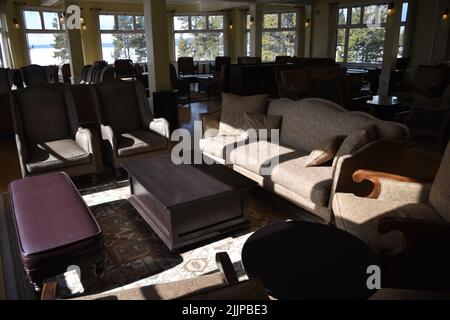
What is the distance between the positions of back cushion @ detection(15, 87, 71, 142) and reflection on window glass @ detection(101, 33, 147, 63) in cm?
921

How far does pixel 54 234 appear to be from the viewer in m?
2.25

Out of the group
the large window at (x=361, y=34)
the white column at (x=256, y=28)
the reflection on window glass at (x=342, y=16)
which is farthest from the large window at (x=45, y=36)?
the large window at (x=361, y=34)

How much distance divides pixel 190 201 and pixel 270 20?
39.8ft

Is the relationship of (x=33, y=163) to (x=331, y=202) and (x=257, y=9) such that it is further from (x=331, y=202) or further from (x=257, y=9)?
(x=257, y=9)

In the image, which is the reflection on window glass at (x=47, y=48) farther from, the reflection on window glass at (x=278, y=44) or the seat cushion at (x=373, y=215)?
the seat cushion at (x=373, y=215)

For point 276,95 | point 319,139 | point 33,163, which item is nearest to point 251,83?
point 276,95

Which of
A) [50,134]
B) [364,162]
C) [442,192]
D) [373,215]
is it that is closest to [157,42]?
[50,134]

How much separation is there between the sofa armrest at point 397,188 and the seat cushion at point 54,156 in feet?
9.45

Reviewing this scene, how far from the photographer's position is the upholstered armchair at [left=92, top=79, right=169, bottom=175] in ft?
13.6

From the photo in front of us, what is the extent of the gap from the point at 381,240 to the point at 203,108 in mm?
6760

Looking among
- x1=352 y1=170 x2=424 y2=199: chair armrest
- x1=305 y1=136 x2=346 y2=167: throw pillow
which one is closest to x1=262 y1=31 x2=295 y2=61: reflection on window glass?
x1=305 y1=136 x2=346 y2=167: throw pillow

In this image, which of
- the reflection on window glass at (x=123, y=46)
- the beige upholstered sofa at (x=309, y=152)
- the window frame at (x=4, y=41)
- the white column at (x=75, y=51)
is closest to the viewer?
the beige upholstered sofa at (x=309, y=152)

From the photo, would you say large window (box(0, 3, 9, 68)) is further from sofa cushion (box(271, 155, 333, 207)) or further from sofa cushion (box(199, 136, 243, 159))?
sofa cushion (box(271, 155, 333, 207))

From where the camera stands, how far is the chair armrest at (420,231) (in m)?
1.94
